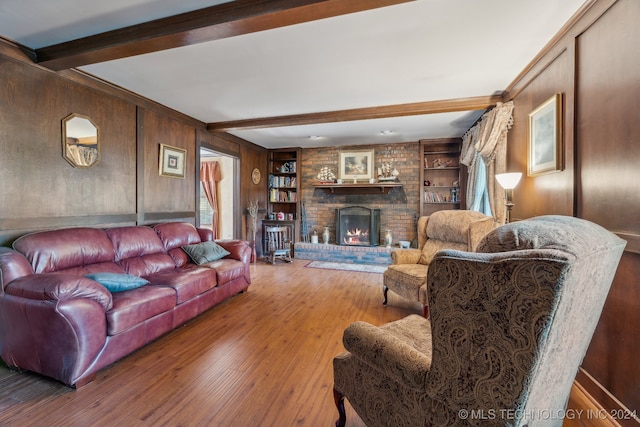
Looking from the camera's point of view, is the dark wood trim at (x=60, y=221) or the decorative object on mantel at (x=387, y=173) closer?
the dark wood trim at (x=60, y=221)

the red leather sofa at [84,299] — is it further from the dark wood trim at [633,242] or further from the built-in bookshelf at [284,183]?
the built-in bookshelf at [284,183]

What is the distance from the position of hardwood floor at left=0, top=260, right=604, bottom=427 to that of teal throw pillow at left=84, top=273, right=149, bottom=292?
0.53 meters

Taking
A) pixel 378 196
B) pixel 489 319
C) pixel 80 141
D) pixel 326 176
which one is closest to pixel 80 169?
pixel 80 141

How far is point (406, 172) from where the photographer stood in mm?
5695

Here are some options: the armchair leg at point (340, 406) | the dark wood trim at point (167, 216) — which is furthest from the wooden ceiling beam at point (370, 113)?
the armchair leg at point (340, 406)

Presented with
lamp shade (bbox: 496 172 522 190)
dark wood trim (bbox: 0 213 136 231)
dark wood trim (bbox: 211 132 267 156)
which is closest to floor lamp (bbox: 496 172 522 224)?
lamp shade (bbox: 496 172 522 190)

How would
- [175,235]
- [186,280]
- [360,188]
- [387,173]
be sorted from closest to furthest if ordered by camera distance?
[186,280], [175,235], [387,173], [360,188]

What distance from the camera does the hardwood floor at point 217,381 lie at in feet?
5.01

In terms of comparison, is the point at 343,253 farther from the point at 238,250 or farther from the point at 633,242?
the point at 633,242

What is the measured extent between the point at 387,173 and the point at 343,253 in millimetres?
1908

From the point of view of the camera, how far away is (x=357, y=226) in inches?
235

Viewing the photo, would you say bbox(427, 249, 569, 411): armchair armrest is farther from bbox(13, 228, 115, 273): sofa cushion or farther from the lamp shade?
bbox(13, 228, 115, 273): sofa cushion

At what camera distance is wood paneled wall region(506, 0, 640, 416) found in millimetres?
1415

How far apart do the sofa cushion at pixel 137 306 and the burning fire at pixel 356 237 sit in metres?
4.02
